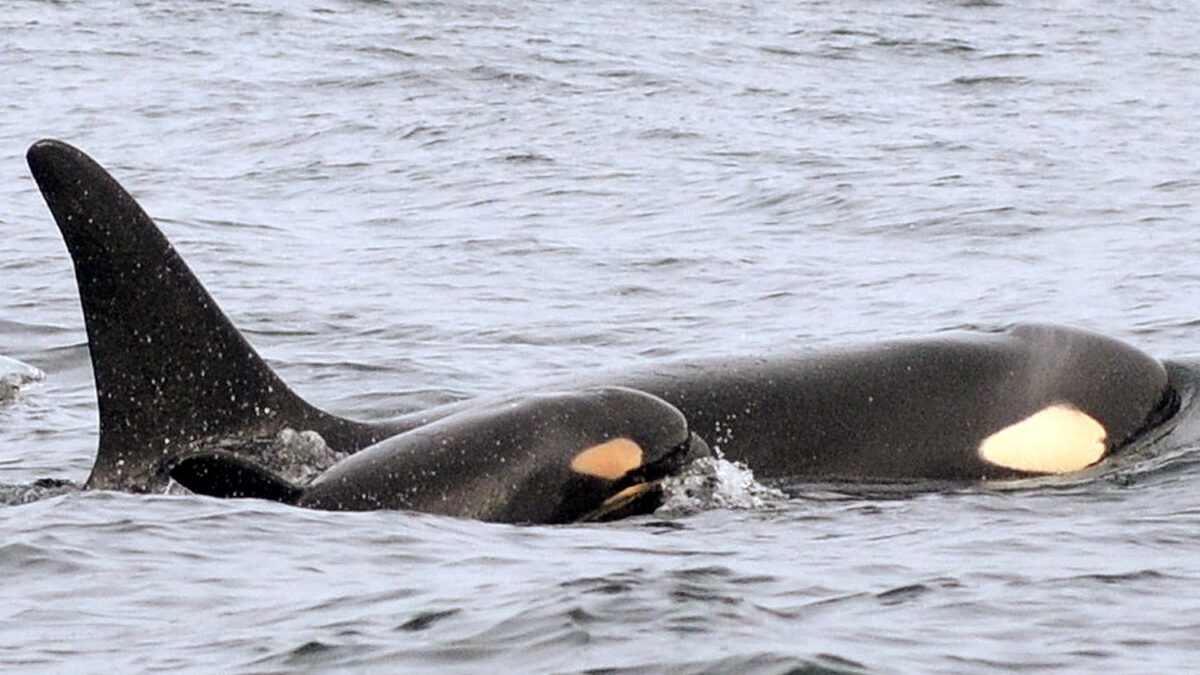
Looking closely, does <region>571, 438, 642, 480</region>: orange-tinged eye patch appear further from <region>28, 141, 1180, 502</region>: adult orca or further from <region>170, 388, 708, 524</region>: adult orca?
<region>28, 141, 1180, 502</region>: adult orca

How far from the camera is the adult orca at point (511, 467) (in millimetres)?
9133

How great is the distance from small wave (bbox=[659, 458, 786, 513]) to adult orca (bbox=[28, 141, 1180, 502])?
7.2 inches

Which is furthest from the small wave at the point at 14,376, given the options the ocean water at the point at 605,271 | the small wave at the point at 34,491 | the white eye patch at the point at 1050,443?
the white eye patch at the point at 1050,443

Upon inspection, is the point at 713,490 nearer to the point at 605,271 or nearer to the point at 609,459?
the point at 609,459

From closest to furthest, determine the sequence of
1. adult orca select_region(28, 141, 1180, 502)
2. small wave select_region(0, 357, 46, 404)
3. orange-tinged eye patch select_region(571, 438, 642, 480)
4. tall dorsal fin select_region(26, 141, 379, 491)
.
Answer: orange-tinged eye patch select_region(571, 438, 642, 480) < tall dorsal fin select_region(26, 141, 379, 491) < adult orca select_region(28, 141, 1180, 502) < small wave select_region(0, 357, 46, 404)

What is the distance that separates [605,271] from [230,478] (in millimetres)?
9282

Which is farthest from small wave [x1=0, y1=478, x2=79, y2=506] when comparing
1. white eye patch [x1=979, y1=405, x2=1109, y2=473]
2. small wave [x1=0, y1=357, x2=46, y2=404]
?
white eye patch [x1=979, y1=405, x2=1109, y2=473]

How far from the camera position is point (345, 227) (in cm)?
2109

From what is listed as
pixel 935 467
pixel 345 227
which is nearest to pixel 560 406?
pixel 935 467

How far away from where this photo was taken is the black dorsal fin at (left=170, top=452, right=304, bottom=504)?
9172 mm

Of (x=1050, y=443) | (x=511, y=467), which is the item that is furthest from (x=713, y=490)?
(x=1050, y=443)

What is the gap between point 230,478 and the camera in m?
9.27

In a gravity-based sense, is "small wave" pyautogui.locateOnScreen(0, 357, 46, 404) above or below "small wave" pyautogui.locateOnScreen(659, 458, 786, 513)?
below

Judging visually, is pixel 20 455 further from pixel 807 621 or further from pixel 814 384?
pixel 807 621
